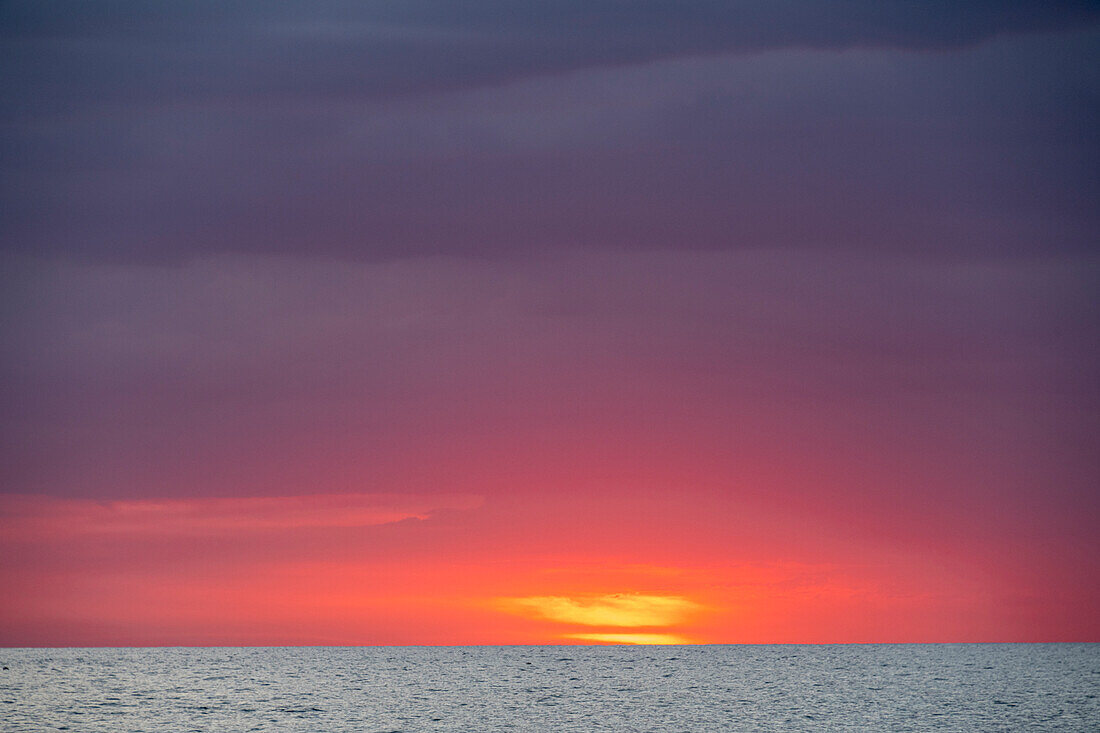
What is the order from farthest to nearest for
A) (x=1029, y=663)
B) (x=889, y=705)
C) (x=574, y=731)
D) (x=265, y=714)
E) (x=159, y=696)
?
(x=1029, y=663) → (x=159, y=696) → (x=889, y=705) → (x=265, y=714) → (x=574, y=731)

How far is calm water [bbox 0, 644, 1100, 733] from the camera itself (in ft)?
267

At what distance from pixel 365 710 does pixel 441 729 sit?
1554 centimetres

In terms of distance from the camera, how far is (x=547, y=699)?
106688 mm

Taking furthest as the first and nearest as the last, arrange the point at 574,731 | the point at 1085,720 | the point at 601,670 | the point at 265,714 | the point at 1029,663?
the point at 1029,663 → the point at 601,670 → the point at 265,714 → the point at 1085,720 → the point at 574,731

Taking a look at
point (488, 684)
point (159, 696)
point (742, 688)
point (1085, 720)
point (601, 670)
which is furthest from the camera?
point (601, 670)

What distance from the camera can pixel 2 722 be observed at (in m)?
79.1

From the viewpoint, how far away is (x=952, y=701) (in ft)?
339

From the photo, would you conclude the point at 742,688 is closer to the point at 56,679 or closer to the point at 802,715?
the point at 802,715

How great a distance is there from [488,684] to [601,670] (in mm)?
38896

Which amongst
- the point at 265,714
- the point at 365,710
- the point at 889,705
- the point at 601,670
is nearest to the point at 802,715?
the point at 889,705

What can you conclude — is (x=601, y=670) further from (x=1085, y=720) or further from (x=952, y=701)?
(x=1085, y=720)

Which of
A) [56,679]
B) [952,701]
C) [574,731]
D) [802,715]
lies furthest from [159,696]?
[952,701]

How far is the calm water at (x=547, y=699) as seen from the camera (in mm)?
81250

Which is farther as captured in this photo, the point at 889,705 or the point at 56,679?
the point at 56,679
